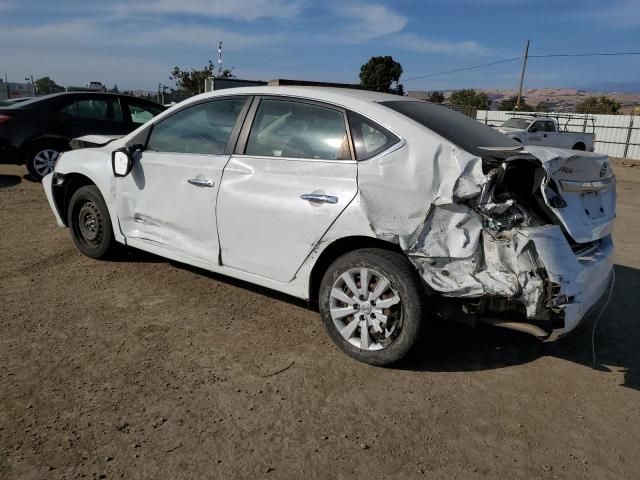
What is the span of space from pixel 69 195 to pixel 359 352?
354cm

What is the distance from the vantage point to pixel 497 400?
10.2ft

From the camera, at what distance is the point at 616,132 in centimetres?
2597

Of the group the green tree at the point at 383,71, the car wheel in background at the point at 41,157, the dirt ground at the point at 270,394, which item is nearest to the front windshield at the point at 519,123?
the car wheel in background at the point at 41,157

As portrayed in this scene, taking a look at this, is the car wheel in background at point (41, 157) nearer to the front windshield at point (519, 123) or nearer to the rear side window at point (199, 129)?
the rear side window at point (199, 129)

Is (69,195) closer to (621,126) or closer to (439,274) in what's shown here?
(439,274)

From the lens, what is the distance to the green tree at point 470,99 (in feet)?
145

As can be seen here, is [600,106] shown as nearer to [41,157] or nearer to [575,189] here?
[41,157]

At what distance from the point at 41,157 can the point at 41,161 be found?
0.07 metres

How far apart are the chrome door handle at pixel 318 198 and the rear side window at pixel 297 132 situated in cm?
26

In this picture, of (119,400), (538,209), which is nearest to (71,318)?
(119,400)

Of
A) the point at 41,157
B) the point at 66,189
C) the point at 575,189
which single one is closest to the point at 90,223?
the point at 66,189

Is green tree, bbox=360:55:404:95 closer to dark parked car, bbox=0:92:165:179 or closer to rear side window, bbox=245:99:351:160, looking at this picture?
dark parked car, bbox=0:92:165:179

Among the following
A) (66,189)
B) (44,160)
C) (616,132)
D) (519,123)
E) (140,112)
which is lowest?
(616,132)

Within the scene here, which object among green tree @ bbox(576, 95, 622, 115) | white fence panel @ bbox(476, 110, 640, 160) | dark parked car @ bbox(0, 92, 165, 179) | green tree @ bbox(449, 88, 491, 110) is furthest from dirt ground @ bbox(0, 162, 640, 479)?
green tree @ bbox(449, 88, 491, 110)
